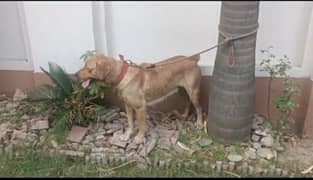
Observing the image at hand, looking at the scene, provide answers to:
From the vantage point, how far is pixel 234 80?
2854 millimetres

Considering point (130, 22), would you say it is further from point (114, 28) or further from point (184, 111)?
point (184, 111)

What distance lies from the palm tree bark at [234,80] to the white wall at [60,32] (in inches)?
39.3

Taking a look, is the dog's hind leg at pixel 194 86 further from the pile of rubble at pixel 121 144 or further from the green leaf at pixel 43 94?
the green leaf at pixel 43 94

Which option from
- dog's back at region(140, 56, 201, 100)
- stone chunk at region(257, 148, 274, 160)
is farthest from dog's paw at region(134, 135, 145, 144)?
stone chunk at region(257, 148, 274, 160)

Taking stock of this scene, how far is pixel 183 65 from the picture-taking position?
122 inches

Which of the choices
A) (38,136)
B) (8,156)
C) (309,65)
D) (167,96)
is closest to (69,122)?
(38,136)

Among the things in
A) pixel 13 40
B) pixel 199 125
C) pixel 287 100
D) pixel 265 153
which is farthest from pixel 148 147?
pixel 13 40

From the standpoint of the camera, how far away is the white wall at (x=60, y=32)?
3.17 m

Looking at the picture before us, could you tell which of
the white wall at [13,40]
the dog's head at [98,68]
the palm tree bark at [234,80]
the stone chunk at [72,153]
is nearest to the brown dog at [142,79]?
the dog's head at [98,68]

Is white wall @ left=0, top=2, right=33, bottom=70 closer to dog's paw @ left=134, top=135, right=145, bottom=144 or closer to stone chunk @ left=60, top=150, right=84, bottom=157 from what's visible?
stone chunk @ left=60, top=150, right=84, bottom=157

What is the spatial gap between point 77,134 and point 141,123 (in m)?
0.49

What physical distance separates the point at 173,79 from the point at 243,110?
54 cm

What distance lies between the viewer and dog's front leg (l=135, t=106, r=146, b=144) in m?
3.03

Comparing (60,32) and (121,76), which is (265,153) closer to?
(121,76)
